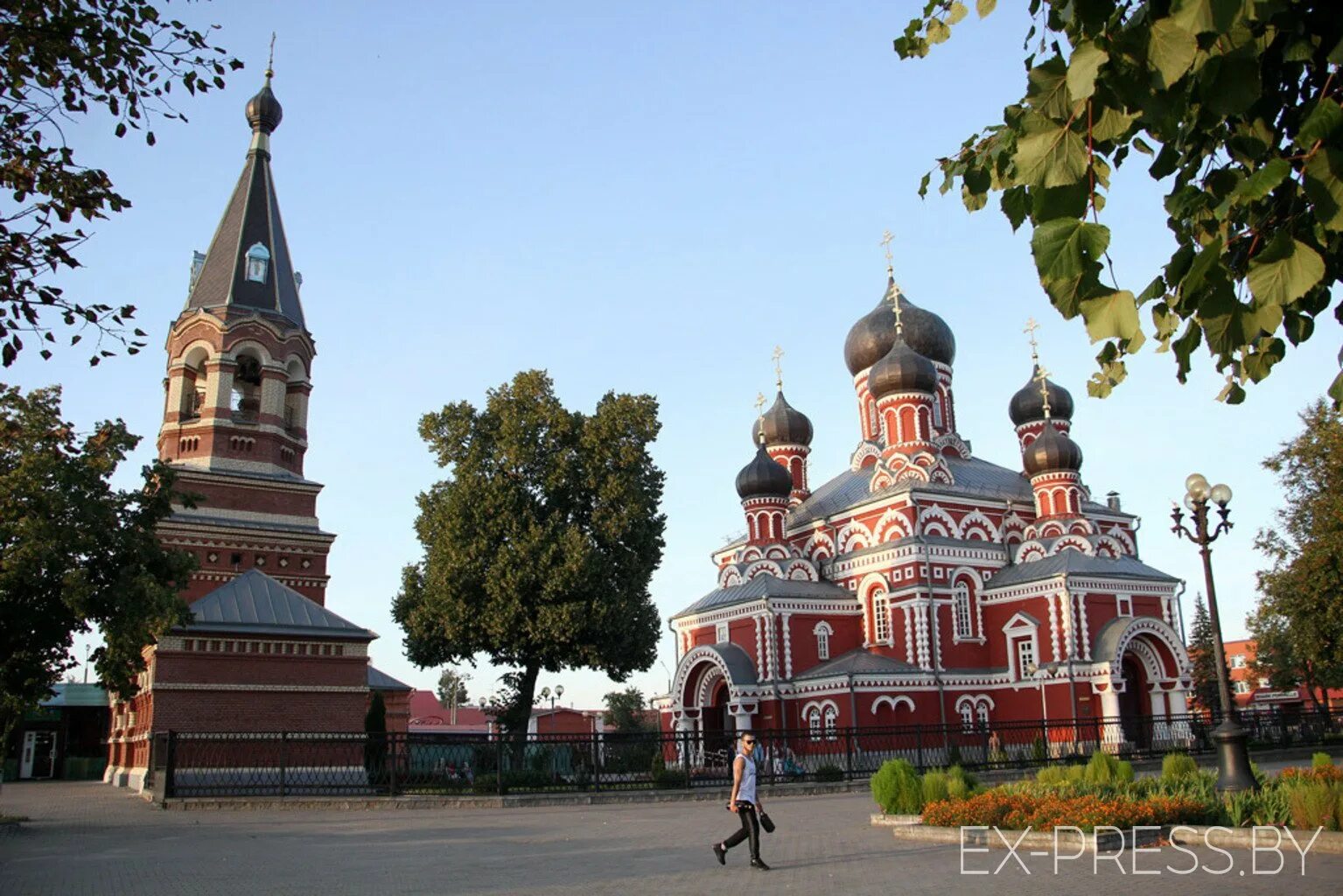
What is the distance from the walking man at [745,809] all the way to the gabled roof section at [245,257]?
24474 mm

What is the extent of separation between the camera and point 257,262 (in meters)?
31.8

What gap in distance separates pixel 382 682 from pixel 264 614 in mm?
13711

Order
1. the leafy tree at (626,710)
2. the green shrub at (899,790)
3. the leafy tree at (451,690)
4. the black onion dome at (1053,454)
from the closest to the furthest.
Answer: the green shrub at (899,790)
the black onion dome at (1053,454)
the leafy tree at (626,710)
the leafy tree at (451,690)

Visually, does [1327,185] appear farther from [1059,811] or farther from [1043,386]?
[1043,386]

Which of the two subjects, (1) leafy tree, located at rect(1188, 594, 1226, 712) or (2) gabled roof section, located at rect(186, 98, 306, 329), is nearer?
(2) gabled roof section, located at rect(186, 98, 306, 329)

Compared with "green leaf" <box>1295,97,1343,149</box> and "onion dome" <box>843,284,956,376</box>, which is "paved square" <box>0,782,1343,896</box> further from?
"onion dome" <box>843,284,956,376</box>

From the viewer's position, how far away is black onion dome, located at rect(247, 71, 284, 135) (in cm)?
3388

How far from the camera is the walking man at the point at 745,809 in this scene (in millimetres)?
10844

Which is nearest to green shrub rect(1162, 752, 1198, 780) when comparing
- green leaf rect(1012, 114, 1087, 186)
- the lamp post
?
the lamp post

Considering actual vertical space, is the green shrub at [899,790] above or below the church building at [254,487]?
below

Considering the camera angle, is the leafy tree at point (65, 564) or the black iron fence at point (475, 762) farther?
the black iron fence at point (475, 762)

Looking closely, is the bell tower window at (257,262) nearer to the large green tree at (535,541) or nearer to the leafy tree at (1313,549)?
the large green tree at (535,541)

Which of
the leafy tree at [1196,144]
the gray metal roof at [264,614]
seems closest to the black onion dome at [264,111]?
the gray metal roof at [264,614]

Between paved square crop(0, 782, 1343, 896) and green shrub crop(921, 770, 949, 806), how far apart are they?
80 centimetres
